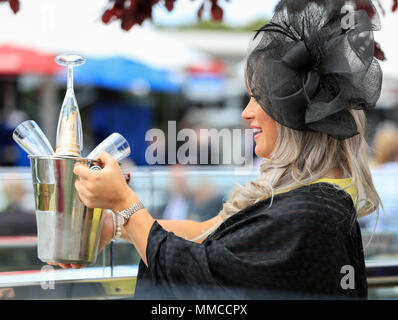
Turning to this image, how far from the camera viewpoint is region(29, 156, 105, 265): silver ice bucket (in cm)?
121

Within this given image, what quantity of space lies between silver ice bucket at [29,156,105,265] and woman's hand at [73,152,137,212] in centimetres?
4

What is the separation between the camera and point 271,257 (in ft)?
3.64

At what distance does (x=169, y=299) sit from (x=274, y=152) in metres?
0.43

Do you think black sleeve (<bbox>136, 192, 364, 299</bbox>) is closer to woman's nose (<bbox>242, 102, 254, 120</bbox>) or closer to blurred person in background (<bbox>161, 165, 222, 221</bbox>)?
woman's nose (<bbox>242, 102, 254, 120</bbox>)

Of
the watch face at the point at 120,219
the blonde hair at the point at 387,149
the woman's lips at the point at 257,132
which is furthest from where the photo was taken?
the blonde hair at the point at 387,149

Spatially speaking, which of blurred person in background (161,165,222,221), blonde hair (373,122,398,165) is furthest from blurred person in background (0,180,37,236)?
blonde hair (373,122,398,165)

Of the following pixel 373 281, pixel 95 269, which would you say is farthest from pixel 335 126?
pixel 373 281

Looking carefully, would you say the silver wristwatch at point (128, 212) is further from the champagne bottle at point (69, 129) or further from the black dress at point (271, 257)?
the champagne bottle at point (69, 129)

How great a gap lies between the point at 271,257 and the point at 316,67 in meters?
0.44

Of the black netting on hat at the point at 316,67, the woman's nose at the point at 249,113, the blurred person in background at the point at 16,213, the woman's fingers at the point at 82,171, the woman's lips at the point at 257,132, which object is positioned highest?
the black netting on hat at the point at 316,67

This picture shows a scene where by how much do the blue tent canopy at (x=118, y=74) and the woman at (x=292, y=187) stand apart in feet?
16.8

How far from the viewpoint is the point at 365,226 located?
144 inches

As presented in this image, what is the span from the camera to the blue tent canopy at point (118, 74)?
248 inches

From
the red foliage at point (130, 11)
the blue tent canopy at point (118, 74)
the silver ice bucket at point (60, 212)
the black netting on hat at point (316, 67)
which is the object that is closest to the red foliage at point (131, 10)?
the red foliage at point (130, 11)
